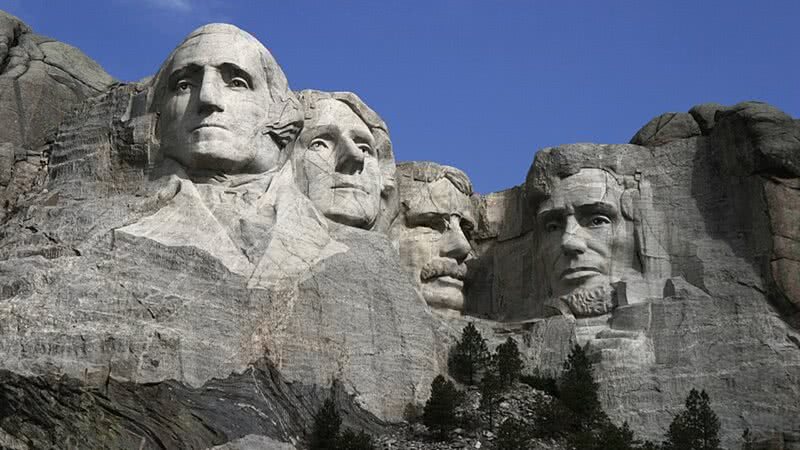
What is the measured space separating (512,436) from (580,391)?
80.2 inches

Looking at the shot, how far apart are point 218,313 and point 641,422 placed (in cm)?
581

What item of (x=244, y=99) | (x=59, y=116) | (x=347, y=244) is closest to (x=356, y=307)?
(x=347, y=244)

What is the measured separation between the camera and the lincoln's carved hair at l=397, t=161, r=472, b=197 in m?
31.7

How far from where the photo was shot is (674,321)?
29094 mm

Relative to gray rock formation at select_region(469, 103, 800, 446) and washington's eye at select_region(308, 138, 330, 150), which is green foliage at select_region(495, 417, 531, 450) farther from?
washington's eye at select_region(308, 138, 330, 150)

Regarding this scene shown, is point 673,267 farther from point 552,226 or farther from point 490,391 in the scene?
point 490,391

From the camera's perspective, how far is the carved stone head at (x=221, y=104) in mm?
27547

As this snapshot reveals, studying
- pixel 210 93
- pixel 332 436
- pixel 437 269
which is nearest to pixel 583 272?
pixel 437 269

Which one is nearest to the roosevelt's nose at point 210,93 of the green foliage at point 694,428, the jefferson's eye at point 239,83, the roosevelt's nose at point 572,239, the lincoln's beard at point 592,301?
the jefferson's eye at point 239,83

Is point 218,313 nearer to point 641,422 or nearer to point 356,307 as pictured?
point 356,307

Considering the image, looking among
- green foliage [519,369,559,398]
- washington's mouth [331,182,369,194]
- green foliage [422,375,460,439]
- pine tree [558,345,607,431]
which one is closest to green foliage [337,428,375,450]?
green foliage [422,375,460,439]

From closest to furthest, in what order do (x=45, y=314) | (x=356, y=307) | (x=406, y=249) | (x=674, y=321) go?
(x=45, y=314) < (x=356, y=307) < (x=674, y=321) < (x=406, y=249)

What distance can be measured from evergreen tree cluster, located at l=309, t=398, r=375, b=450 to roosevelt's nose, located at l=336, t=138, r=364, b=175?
15.8 feet

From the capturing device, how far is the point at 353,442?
992 inches
